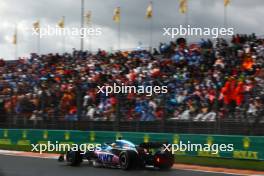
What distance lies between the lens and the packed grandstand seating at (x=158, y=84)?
14.3m

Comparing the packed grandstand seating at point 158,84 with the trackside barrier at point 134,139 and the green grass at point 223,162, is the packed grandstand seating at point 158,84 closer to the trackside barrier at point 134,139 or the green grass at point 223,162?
the trackside barrier at point 134,139

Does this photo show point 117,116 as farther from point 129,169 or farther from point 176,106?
point 129,169

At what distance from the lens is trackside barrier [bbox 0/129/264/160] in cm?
1368

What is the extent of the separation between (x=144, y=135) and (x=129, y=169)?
3.87 metres

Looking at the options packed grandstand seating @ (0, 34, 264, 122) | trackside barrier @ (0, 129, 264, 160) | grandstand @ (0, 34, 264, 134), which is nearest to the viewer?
trackside barrier @ (0, 129, 264, 160)

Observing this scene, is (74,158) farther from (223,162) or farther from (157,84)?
(157,84)

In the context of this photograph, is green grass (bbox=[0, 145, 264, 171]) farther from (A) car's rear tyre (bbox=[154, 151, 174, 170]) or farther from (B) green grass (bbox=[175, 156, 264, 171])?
(A) car's rear tyre (bbox=[154, 151, 174, 170])

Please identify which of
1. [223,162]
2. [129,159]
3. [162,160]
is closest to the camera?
[129,159]

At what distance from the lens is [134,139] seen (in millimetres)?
16453

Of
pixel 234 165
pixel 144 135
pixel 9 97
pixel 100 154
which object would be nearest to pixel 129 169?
pixel 100 154

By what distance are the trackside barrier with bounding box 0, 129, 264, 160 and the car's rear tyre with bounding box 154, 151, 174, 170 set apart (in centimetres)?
228

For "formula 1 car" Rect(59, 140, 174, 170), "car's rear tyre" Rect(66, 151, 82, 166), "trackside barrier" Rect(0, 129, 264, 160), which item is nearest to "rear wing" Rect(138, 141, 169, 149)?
"formula 1 car" Rect(59, 140, 174, 170)

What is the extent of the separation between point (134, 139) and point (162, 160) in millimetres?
4083

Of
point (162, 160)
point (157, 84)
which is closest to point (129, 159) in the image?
point (162, 160)
